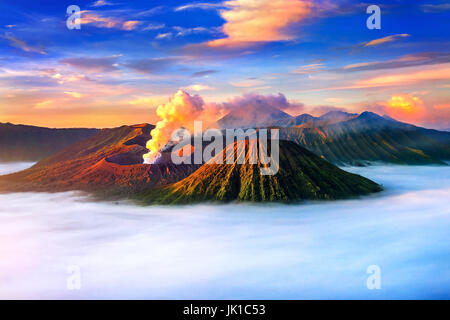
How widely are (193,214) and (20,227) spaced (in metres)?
51.3

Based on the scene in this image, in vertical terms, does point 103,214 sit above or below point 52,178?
A: below

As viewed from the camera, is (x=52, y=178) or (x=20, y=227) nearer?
(x=20, y=227)

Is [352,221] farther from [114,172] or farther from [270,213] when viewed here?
[114,172]

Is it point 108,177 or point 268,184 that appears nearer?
point 268,184

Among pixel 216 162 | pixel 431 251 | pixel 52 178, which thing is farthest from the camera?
pixel 52 178

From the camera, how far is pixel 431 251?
82812 mm

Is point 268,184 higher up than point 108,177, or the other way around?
point 108,177

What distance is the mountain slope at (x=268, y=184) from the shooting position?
107m

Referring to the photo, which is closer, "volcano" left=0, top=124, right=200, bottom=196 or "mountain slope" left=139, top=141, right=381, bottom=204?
"mountain slope" left=139, top=141, right=381, bottom=204

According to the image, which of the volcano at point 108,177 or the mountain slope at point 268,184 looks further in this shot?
the volcano at point 108,177

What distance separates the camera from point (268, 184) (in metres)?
110

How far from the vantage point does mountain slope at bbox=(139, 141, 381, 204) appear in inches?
4198

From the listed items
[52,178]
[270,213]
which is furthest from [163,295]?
[52,178]

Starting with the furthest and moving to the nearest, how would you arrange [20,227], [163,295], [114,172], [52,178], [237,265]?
[52,178]
[114,172]
[20,227]
[237,265]
[163,295]
